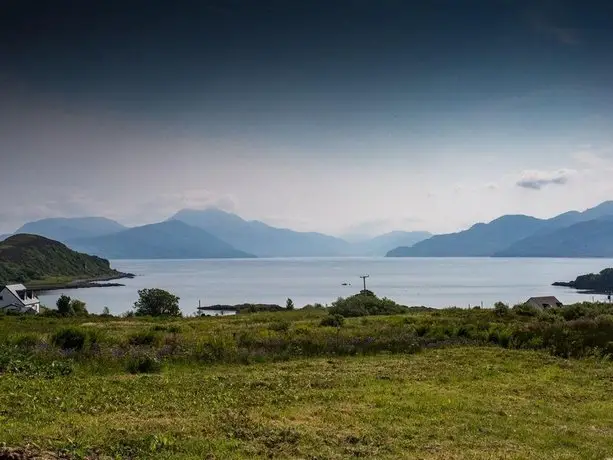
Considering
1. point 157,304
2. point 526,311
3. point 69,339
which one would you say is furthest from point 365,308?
point 69,339

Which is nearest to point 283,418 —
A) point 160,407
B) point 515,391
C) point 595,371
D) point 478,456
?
point 160,407

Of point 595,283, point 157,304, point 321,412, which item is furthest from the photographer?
point 595,283

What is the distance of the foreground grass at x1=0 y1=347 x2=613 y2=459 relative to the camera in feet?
31.0

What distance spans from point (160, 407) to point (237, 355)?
753 centimetres

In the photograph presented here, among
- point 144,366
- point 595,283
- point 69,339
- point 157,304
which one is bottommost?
point 595,283

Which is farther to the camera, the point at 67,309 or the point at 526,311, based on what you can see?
the point at 67,309

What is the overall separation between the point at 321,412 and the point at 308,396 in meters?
1.62

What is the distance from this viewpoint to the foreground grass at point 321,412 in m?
9.45

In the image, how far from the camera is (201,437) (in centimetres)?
991

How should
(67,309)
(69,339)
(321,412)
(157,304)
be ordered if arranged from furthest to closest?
(157,304)
(67,309)
(69,339)
(321,412)

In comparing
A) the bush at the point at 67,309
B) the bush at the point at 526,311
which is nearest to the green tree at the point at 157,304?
the bush at the point at 67,309

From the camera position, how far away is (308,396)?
44.5 ft

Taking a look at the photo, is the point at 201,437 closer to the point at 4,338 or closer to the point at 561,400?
the point at 561,400

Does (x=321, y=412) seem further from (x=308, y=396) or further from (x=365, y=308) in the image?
(x=365, y=308)
